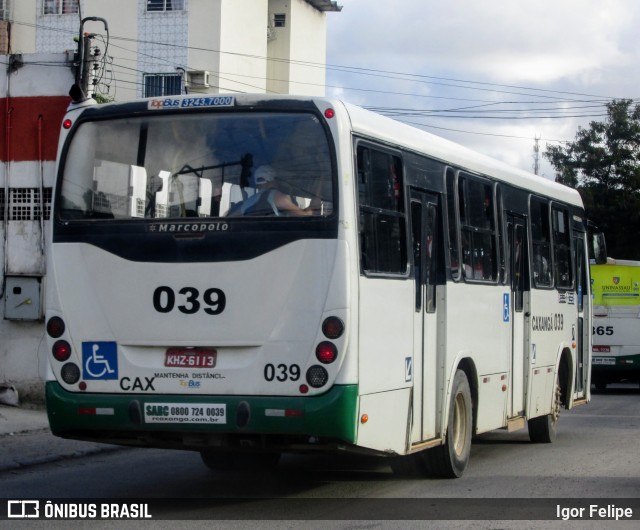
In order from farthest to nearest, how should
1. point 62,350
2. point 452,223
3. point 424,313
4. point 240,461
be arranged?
point 240,461 → point 452,223 → point 424,313 → point 62,350

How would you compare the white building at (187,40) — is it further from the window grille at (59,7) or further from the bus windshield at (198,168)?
the bus windshield at (198,168)

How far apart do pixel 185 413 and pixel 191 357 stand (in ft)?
1.36

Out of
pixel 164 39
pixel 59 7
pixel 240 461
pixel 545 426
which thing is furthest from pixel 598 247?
pixel 59 7

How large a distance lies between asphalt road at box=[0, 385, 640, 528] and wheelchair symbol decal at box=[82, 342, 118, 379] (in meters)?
1.19

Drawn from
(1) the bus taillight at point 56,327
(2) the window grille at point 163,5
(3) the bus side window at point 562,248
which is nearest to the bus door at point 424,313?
(1) the bus taillight at point 56,327

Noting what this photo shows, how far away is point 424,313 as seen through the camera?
398 inches

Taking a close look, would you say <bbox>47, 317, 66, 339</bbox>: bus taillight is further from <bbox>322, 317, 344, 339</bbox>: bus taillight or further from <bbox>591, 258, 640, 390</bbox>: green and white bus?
<bbox>591, 258, 640, 390</bbox>: green and white bus

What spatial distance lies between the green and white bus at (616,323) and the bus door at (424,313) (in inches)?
682

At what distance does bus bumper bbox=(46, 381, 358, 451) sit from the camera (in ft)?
27.4

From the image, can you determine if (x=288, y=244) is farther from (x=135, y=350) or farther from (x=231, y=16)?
(x=231, y=16)

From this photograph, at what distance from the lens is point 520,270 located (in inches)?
522

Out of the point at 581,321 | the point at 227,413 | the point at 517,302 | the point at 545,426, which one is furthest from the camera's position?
the point at 581,321

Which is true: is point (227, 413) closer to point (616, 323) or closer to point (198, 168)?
point (198, 168)

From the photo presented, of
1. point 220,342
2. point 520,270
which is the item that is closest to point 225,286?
point 220,342
